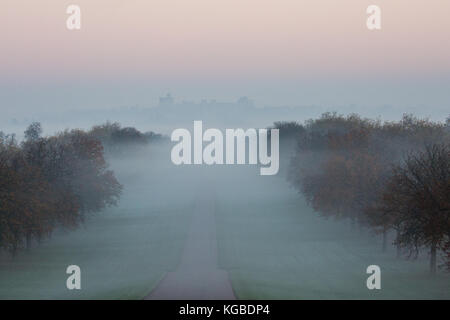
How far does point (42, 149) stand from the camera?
94.9 metres

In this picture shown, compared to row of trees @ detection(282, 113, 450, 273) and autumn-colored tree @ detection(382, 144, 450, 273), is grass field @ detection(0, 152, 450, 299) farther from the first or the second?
autumn-colored tree @ detection(382, 144, 450, 273)

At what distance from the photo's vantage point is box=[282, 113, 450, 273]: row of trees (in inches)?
2140

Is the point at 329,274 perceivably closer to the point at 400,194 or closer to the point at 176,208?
the point at 400,194

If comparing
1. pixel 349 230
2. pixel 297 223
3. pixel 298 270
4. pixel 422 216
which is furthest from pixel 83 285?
pixel 297 223

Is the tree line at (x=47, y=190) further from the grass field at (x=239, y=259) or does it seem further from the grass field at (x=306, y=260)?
the grass field at (x=306, y=260)

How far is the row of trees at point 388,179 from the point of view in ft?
178

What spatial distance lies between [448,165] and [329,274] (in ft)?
43.7

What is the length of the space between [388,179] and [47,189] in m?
38.5

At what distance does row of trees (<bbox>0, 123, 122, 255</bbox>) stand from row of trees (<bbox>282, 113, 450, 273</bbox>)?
31884 millimetres

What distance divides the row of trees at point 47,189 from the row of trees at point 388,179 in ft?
105

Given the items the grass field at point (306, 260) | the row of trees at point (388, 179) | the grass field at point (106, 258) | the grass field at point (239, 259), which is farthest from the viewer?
the row of trees at point (388, 179)

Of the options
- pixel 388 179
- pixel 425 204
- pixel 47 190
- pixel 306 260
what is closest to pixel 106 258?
pixel 47 190

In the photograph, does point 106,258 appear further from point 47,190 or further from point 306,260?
point 306,260

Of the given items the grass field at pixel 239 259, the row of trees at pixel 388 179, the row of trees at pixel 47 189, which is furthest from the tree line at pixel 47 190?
the row of trees at pixel 388 179
